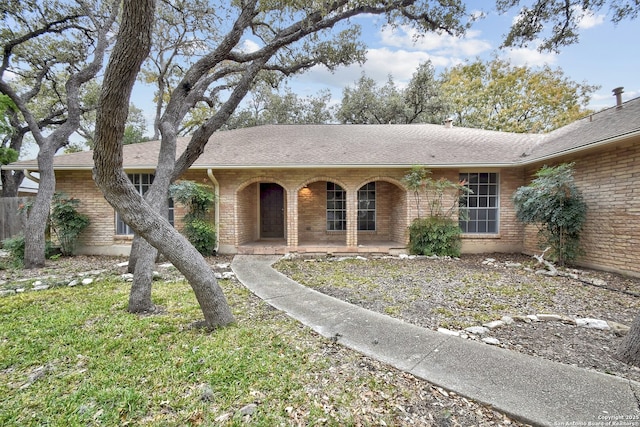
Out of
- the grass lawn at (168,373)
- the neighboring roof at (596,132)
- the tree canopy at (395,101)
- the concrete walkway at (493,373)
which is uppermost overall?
the tree canopy at (395,101)

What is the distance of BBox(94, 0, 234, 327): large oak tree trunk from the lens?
6.98 feet

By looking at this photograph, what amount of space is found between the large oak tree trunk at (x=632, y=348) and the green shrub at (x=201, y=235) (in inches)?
326

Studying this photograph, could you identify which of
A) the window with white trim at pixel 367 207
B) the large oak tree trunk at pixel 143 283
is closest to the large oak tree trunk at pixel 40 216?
the large oak tree trunk at pixel 143 283

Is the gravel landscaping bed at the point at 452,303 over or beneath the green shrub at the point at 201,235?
beneath

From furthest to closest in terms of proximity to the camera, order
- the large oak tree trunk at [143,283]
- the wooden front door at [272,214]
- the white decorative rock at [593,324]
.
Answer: the wooden front door at [272,214] → the large oak tree trunk at [143,283] → the white decorative rock at [593,324]

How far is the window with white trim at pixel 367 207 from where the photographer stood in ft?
34.2

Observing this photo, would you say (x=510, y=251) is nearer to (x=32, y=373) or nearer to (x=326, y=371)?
(x=326, y=371)

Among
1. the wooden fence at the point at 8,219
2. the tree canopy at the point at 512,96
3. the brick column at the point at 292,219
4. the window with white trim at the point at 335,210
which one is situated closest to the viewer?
the brick column at the point at 292,219

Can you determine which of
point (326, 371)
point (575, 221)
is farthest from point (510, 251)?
point (326, 371)

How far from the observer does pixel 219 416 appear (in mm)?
1941

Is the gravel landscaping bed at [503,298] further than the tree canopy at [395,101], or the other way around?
the tree canopy at [395,101]

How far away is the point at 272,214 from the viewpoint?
35.9 feet

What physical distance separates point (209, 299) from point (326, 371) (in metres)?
1.67

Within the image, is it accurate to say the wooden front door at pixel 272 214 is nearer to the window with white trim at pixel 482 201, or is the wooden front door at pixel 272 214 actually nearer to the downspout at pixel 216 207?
the downspout at pixel 216 207
